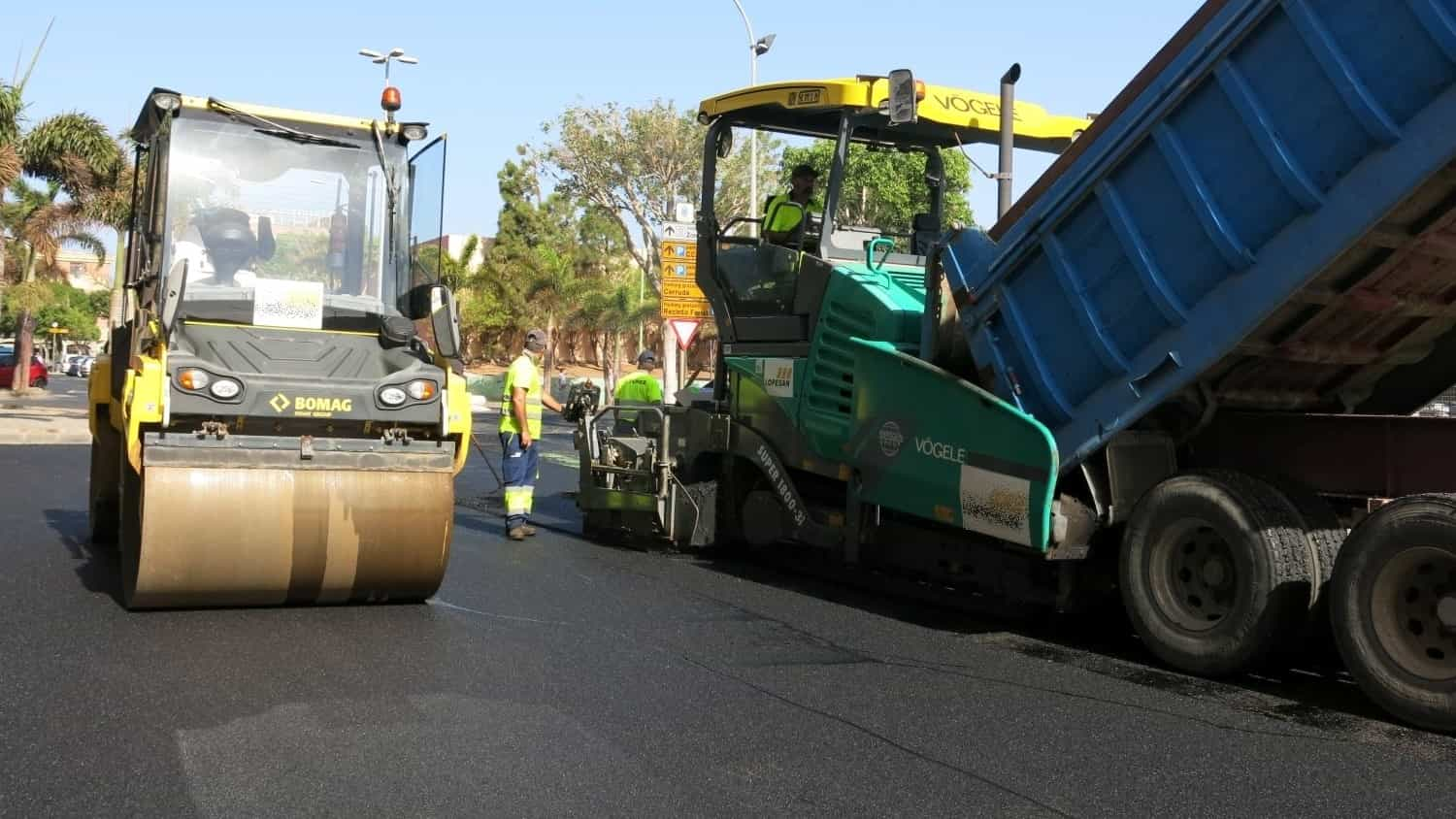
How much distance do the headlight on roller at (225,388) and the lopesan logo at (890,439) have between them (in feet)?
10.5

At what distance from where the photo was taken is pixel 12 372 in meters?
40.6

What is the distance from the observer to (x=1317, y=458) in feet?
21.0

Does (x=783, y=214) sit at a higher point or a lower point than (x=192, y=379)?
higher

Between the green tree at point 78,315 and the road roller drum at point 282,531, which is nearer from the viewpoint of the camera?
the road roller drum at point 282,531

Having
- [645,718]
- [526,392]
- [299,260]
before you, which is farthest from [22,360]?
[645,718]

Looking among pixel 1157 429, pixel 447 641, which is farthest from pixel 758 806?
pixel 1157 429

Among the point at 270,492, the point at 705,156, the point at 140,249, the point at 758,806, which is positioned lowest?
the point at 758,806

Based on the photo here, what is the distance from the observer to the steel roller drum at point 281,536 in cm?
625

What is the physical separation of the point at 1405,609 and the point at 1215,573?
34.4 inches

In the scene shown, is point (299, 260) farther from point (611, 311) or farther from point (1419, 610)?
point (611, 311)

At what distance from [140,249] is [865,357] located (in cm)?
386

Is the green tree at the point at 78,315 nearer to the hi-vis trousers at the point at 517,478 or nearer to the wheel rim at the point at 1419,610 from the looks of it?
the hi-vis trousers at the point at 517,478

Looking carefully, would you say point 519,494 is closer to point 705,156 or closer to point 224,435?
point 705,156

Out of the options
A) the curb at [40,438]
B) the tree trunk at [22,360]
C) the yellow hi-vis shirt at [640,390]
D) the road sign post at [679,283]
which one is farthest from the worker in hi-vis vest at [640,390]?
the tree trunk at [22,360]
